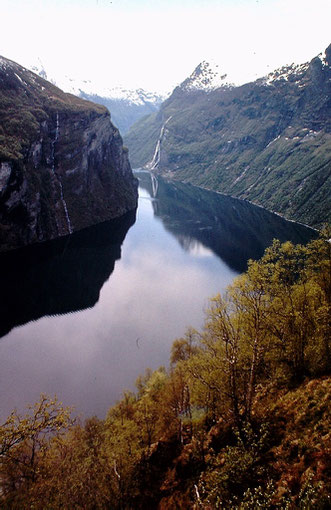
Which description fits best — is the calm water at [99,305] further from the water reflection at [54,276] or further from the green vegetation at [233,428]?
the green vegetation at [233,428]

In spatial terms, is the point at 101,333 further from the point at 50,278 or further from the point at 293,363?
the point at 293,363

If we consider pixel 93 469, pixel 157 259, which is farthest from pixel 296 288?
pixel 157 259

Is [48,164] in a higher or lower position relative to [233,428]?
lower

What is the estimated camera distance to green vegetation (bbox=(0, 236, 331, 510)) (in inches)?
829

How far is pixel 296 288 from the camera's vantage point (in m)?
30.6

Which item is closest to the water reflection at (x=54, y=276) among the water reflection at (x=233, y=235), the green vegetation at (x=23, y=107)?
the green vegetation at (x=23, y=107)

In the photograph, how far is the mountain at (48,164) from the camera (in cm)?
11962

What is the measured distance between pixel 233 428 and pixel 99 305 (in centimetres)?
6552

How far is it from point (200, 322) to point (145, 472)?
1946 inches

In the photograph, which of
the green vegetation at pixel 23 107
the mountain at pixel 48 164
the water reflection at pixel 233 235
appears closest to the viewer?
the mountain at pixel 48 164

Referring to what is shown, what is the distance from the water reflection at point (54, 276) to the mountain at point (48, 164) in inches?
424

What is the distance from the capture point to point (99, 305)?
281 ft

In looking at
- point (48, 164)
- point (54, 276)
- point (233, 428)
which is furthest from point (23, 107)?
point (233, 428)

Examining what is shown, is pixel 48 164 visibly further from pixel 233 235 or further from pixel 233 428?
pixel 233 428
